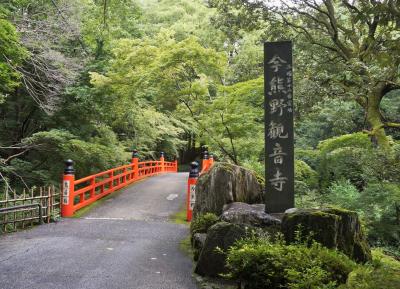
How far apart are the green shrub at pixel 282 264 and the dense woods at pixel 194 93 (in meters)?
6.01

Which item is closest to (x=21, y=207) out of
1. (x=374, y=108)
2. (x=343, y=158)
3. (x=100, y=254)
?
(x=100, y=254)

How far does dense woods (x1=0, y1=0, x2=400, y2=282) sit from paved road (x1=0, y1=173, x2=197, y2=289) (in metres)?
2.94

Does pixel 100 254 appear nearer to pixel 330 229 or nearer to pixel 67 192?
pixel 330 229

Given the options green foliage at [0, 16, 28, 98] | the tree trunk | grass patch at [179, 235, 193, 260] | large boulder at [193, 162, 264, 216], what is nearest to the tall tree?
the tree trunk

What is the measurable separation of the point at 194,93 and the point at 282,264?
905 centimetres

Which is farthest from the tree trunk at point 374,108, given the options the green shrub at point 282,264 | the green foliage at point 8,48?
the green foliage at point 8,48

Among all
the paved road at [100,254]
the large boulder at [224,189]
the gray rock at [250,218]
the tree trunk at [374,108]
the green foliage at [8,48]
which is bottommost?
the paved road at [100,254]

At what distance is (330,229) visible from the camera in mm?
4695

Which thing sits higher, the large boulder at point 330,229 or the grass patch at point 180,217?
the large boulder at point 330,229

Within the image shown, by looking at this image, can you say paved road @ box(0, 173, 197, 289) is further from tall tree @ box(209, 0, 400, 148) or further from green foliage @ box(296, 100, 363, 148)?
green foliage @ box(296, 100, 363, 148)

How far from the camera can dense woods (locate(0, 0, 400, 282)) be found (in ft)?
34.8

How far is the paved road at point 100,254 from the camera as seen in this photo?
16.1 feet

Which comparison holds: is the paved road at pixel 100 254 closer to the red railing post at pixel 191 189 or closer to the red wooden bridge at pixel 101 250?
the red wooden bridge at pixel 101 250

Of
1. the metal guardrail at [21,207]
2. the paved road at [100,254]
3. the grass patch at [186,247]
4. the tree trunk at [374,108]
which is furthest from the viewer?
the tree trunk at [374,108]
